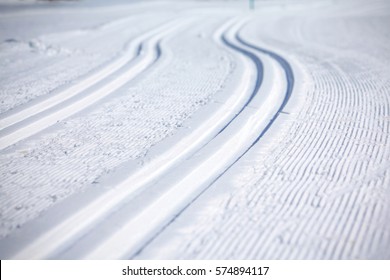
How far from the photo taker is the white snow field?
2.89 m

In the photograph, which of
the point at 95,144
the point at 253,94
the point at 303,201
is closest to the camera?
the point at 303,201

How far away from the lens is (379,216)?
3045 millimetres

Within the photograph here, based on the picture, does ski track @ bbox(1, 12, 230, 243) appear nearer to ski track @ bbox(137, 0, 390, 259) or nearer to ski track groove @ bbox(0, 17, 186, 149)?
ski track groove @ bbox(0, 17, 186, 149)

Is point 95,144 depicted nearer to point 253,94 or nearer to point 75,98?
point 75,98

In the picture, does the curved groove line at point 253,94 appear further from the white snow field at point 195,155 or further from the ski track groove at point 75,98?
the ski track groove at point 75,98

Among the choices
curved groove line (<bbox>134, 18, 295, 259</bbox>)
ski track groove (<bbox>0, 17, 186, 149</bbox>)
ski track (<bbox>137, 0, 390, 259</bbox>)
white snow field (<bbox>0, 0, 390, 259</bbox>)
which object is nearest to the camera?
ski track (<bbox>137, 0, 390, 259</bbox>)

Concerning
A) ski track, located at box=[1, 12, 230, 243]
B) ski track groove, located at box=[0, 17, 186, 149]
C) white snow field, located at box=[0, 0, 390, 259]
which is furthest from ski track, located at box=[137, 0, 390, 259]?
ski track groove, located at box=[0, 17, 186, 149]

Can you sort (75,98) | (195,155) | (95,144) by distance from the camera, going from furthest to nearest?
(75,98), (95,144), (195,155)

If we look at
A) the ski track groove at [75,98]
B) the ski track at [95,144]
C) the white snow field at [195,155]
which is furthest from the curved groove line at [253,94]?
the ski track groove at [75,98]

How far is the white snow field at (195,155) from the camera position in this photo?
9.47ft

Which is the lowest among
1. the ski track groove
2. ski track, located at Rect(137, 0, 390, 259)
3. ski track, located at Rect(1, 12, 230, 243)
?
ski track, located at Rect(137, 0, 390, 259)

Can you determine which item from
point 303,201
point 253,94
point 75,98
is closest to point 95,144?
point 75,98

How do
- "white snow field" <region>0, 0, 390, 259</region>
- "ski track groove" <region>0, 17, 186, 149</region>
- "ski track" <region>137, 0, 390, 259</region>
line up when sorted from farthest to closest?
"ski track groove" <region>0, 17, 186, 149</region> < "white snow field" <region>0, 0, 390, 259</region> < "ski track" <region>137, 0, 390, 259</region>

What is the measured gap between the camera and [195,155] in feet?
13.8
